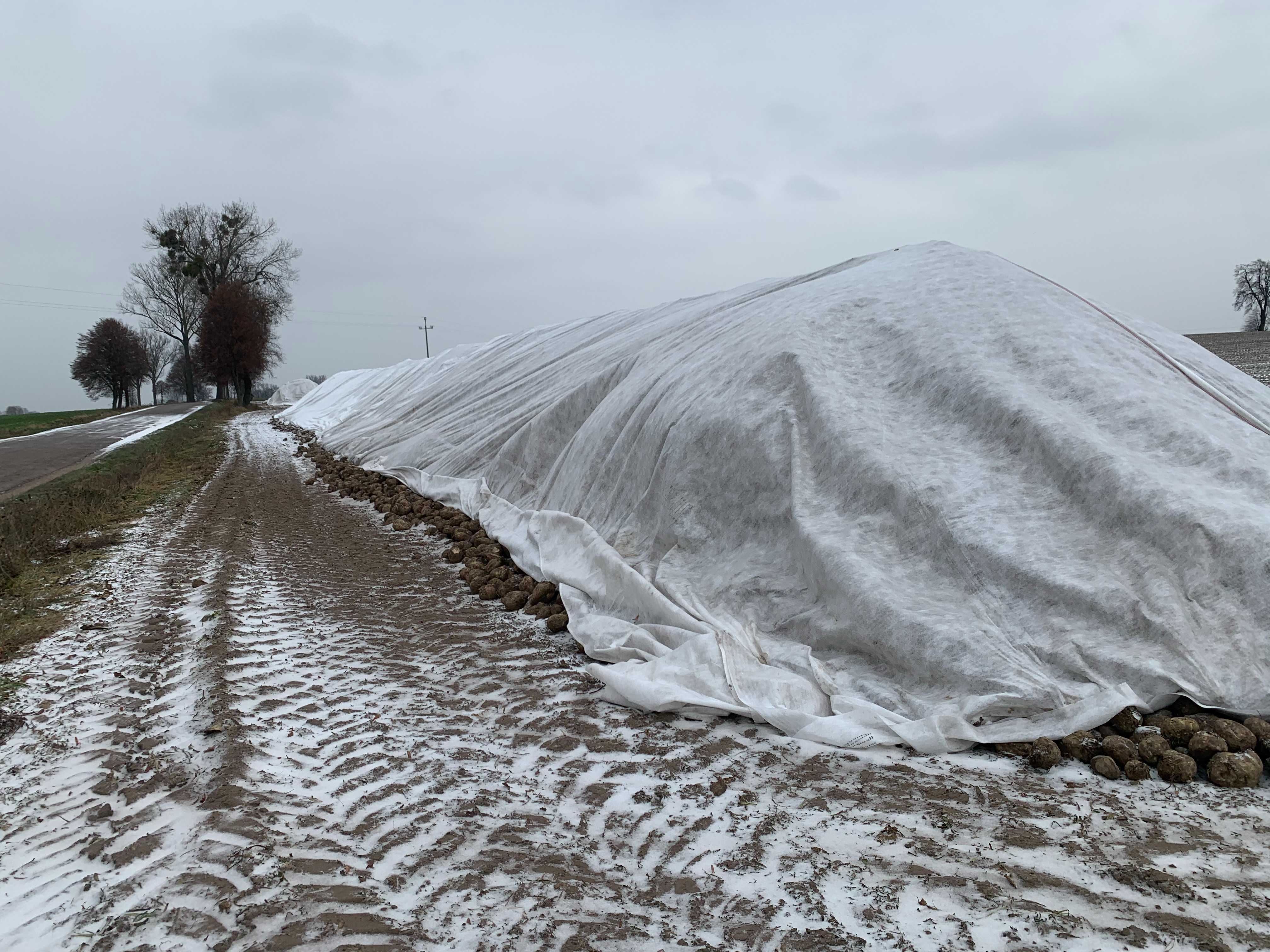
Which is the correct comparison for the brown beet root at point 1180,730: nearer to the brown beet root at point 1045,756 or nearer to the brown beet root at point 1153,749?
the brown beet root at point 1153,749

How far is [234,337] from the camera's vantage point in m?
34.7

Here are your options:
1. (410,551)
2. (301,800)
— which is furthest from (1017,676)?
(410,551)

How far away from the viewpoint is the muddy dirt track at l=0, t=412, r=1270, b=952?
1.81 m

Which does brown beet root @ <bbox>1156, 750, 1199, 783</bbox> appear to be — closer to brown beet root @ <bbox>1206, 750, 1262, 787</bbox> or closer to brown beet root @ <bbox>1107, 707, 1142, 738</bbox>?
brown beet root @ <bbox>1206, 750, 1262, 787</bbox>

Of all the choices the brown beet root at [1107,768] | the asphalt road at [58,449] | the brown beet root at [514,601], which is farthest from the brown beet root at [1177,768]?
the asphalt road at [58,449]

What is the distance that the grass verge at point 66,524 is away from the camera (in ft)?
14.2

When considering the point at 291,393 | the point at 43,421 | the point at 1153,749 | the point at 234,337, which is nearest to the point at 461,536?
the point at 1153,749

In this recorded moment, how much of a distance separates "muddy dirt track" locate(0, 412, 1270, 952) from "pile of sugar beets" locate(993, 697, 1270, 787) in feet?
0.17

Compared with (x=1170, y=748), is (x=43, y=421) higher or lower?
higher

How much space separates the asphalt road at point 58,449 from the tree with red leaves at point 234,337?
5.81m

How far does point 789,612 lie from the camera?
139 inches

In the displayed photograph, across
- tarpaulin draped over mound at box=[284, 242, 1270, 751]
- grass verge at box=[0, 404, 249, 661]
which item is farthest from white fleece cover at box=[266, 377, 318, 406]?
tarpaulin draped over mound at box=[284, 242, 1270, 751]

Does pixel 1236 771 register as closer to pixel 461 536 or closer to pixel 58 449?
pixel 461 536

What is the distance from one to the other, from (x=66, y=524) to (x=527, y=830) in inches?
253
